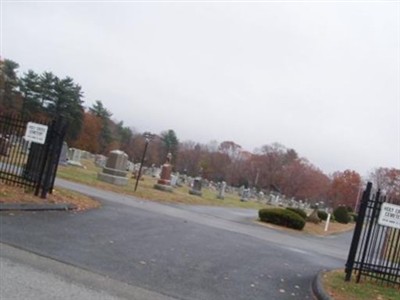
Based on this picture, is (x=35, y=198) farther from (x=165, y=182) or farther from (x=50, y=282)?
(x=165, y=182)

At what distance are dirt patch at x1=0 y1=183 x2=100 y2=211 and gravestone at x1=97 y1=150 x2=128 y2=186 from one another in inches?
498

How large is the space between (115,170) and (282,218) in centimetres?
962

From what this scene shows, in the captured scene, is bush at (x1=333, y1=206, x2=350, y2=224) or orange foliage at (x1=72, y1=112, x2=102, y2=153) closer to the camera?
bush at (x1=333, y1=206, x2=350, y2=224)

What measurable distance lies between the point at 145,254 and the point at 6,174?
259 inches

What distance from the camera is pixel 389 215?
388 inches

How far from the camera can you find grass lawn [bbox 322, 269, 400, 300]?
8545 mm

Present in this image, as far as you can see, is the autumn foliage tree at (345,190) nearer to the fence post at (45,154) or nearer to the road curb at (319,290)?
the fence post at (45,154)

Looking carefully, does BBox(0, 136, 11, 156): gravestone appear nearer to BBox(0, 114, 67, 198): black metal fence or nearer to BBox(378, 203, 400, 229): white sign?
BBox(0, 114, 67, 198): black metal fence

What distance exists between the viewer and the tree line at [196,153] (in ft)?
254

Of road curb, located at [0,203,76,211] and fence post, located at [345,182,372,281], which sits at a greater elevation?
fence post, located at [345,182,372,281]

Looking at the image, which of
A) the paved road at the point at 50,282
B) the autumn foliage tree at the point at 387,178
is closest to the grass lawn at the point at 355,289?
the paved road at the point at 50,282

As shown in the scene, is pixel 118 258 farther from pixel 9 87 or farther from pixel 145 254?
pixel 9 87

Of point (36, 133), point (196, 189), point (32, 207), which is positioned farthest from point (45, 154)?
point (196, 189)

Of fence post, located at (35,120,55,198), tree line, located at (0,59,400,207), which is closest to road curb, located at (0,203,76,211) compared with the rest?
fence post, located at (35,120,55,198)
